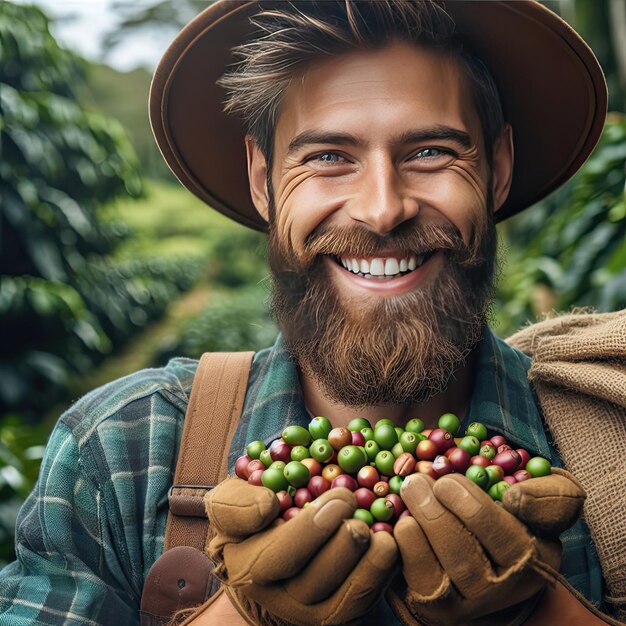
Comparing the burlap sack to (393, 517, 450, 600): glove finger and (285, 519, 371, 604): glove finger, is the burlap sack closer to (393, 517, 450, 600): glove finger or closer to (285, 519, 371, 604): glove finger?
(393, 517, 450, 600): glove finger

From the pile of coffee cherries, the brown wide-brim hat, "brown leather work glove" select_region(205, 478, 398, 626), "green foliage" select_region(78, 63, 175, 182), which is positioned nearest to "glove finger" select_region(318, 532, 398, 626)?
"brown leather work glove" select_region(205, 478, 398, 626)

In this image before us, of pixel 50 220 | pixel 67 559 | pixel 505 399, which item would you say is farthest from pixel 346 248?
pixel 50 220

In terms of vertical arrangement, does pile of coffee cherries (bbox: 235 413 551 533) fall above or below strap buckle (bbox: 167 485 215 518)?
above

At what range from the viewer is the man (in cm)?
214

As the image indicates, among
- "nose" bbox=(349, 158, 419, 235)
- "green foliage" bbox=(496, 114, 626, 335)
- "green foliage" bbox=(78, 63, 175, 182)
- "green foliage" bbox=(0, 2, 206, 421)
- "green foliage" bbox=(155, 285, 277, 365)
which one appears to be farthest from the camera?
"green foliage" bbox=(78, 63, 175, 182)

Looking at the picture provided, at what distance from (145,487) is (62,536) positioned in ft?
0.76

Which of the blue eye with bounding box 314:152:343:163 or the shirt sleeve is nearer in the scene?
the shirt sleeve

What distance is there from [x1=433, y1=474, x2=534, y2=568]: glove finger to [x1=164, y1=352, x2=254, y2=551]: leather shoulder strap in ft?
2.42

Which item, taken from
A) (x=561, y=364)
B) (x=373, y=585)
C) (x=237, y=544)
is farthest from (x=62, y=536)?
(x=561, y=364)

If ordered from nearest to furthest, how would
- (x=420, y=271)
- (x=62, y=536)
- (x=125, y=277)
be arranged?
(x=62, y=536) < (x=420, y=271) < (x=125, y=277)

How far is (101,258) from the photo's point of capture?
8.58m

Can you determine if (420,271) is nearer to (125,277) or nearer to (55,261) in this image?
(55,261)

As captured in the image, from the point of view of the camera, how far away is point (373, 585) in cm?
156

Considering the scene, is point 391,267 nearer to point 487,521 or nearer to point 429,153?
point 429,153
